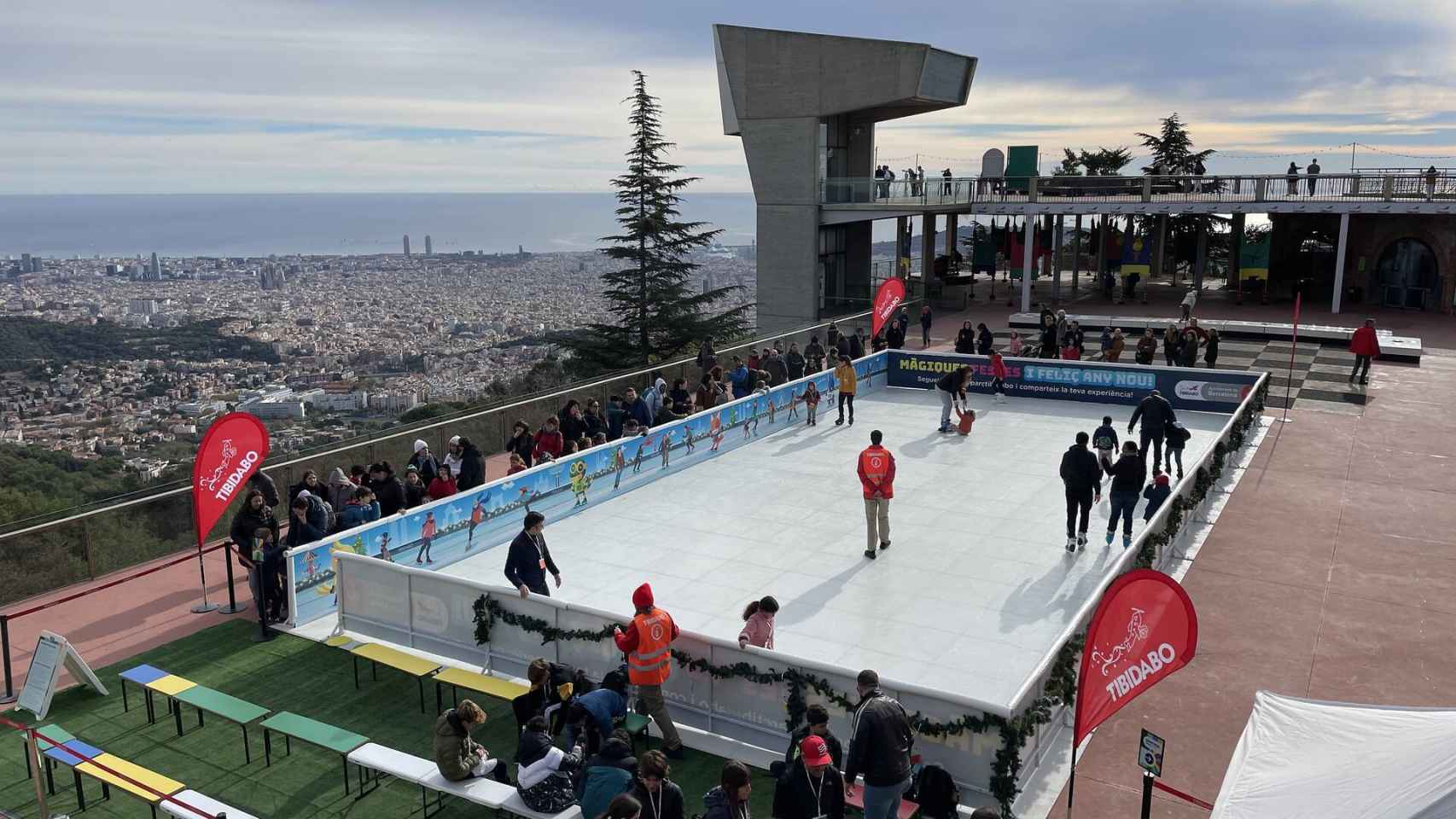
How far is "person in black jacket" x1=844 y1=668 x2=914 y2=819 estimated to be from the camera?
290 inches

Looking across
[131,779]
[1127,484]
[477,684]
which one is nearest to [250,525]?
[477,684]

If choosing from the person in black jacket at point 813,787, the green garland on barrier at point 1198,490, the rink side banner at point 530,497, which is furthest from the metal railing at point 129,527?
the green garland on barrier at point 1198,490

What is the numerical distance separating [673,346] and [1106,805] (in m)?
43.2

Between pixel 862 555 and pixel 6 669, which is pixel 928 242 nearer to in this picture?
pixel 862 555

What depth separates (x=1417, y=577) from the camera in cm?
1307

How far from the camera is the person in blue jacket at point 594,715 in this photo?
27.7 feet

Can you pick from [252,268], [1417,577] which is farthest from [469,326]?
[1417,577]

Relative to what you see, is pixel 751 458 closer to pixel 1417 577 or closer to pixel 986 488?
pixel 986 488

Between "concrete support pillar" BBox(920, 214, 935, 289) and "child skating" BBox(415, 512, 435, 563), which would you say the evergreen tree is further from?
"child skating" BBox(415, 512, 435, 563)

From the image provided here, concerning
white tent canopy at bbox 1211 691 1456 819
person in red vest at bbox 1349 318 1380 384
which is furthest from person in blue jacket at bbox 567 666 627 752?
person in red vest at bbox 1349 318 1380 384

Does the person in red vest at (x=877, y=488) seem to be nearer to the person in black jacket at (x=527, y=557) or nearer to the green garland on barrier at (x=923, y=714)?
the green garland on barrier at (x=923, y=714)

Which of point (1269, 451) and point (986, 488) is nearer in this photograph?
point (986, 488)

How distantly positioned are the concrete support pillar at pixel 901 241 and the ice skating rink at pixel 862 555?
20873mm

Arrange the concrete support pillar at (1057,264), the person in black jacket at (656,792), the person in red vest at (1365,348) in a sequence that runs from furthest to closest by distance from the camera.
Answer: the concrete support pillar at (1057,264), the person in red vest at (1365,348), the person in black jacket at (656,792)
